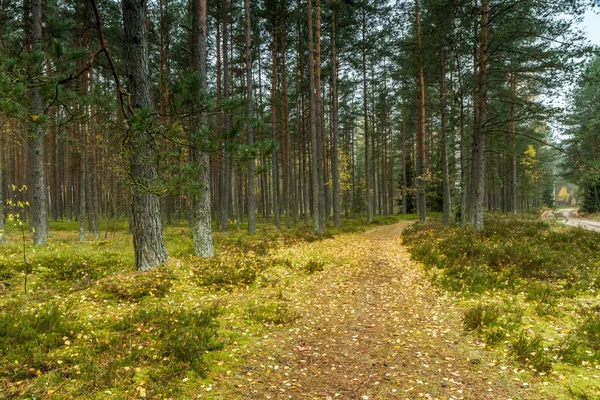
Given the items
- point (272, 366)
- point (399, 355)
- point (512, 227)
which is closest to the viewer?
point (272, 366)

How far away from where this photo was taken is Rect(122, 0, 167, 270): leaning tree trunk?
700 cm

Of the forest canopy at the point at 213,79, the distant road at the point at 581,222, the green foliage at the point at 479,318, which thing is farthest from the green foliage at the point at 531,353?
the distant road at the point at 581,222

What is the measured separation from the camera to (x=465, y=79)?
1577cm

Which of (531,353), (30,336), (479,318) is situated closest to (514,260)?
(479,318)

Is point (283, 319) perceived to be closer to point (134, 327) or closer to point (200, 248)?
point (134, 327)

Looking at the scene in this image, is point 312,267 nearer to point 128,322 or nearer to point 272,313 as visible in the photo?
point 272,313

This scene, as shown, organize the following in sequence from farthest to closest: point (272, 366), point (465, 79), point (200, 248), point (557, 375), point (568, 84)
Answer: point (465, 79)
point (568, 84)
point (200, 248)
point (272, 366)
point (557, 375)

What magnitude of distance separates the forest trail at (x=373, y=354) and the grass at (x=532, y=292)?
482mm

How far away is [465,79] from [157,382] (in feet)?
58.7

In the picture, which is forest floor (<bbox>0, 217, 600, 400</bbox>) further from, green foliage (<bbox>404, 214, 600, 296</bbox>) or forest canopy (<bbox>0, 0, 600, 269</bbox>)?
forest canopy (<bbox>0, 0, 600, 269</bbox>)

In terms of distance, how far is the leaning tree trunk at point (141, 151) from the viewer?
7.00 m

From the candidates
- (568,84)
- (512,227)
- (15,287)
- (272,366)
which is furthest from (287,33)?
(272,366)

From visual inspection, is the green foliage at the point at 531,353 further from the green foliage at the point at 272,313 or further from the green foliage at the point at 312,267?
the green foliage at the point at 312,267

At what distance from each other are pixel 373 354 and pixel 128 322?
3.78 meters
